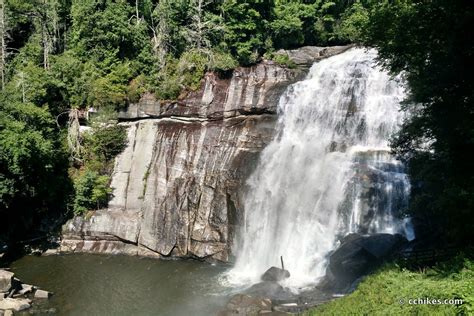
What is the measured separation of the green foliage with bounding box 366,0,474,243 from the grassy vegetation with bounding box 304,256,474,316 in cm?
217

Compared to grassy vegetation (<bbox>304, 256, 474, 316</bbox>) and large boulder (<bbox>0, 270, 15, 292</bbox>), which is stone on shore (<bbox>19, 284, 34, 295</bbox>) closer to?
large boulder (<bbox>0, 270, 15, 292</bbox>)

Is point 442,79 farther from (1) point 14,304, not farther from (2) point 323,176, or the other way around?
(1) point 14,304

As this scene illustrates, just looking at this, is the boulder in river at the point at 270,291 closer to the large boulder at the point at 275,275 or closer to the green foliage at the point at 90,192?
the large boulder at the point at 275,275

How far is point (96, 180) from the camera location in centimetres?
3020

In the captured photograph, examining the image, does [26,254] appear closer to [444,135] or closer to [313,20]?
[444,135]

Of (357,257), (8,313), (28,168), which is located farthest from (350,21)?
(8,313)

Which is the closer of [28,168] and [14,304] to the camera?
[14,304]

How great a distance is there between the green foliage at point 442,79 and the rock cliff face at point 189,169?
13560 millimetres

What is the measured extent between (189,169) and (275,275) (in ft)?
33.3

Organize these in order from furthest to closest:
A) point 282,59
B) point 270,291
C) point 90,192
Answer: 1. point 282,59
2. point 90,192
3. point 270,291

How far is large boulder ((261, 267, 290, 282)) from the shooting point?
73.8ft

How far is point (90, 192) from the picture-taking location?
30172 mm

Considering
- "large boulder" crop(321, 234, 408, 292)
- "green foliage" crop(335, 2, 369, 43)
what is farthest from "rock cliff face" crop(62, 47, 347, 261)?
"green foliage" crop(335, 2, 369, 43)

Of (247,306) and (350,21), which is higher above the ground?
(350,21)
